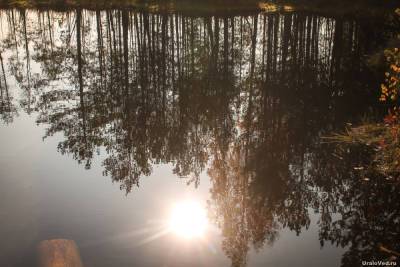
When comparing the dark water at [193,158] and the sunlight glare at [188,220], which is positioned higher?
the dark water at [193,158]

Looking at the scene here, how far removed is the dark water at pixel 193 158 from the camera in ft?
29.7

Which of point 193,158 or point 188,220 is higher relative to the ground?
point 193,158

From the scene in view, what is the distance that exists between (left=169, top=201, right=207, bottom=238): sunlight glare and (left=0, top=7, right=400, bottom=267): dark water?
23cm

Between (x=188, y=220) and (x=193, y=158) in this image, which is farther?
(x=193, y=158)

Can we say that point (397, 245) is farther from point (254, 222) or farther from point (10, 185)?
point (10, 185)

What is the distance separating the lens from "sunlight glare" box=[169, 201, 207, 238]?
954 centimetres

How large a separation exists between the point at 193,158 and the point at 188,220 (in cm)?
399

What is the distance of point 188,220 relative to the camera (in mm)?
10094

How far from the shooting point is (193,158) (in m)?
13.9

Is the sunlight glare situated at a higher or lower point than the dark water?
lower

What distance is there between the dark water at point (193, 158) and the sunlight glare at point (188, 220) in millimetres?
235

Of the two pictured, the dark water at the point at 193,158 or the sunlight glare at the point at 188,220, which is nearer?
the dark water at the point at 193,158

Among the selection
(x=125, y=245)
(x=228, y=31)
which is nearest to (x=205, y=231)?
(x=125, y=245)

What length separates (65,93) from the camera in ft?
70.3
